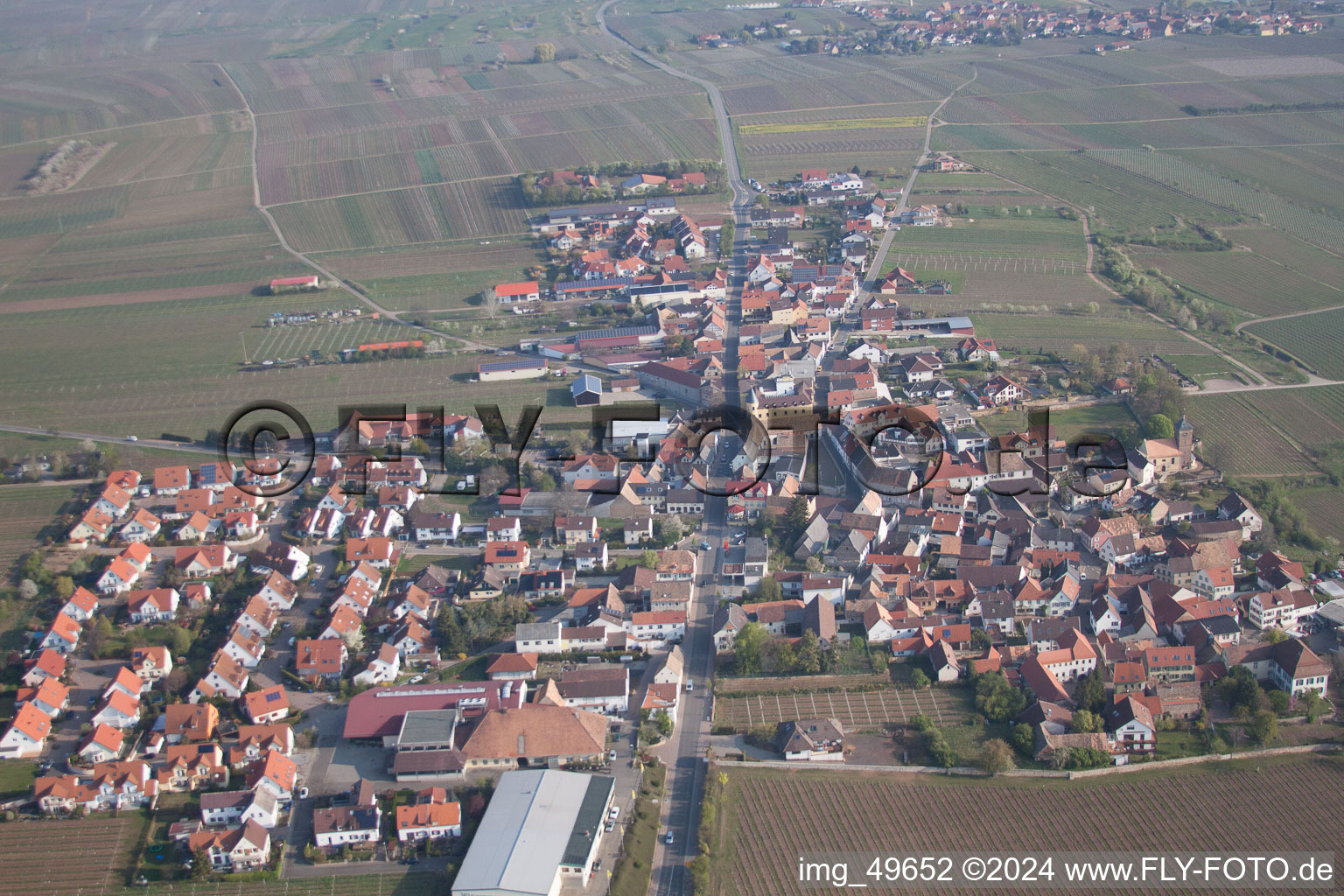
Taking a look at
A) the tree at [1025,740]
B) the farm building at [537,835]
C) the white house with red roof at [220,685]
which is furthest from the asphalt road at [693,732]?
the white house with red roof at [220,685]

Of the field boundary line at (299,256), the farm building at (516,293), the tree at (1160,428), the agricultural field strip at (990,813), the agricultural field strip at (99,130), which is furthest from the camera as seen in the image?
the agricultural field strip at (99,130)

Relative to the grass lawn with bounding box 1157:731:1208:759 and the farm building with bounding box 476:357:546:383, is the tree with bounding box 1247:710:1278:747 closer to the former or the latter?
the grass lawn with bounding box 1157:731:1208:759

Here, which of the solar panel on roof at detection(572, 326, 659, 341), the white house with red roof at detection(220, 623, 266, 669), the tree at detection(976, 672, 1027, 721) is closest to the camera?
the tree at detection(976, 672, 1027, 721)

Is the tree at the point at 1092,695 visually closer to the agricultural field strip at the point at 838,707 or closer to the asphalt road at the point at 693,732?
the agricultural field strip at the point at 838,707

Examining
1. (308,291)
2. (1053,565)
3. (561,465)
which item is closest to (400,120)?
(308,291)

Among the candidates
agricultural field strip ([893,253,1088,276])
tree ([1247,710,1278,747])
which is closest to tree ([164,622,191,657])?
tree ([1247,710,1278,747])

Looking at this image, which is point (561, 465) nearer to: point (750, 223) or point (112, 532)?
point (112, 532)
